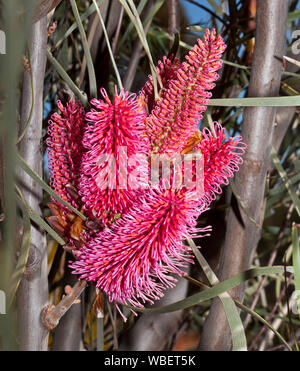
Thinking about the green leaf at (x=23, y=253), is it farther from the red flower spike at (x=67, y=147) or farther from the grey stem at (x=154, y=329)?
the grey stem at (x=154, y=329)

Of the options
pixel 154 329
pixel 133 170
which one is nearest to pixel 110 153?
pixel 133 170

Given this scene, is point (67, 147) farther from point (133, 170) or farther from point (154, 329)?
point (154, 329)

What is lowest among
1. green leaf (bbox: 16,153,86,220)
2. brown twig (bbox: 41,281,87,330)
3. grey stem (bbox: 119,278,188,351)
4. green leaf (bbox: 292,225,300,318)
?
grey stem (bbox: 119,278,188,351)

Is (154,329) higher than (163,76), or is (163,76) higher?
(163,76)

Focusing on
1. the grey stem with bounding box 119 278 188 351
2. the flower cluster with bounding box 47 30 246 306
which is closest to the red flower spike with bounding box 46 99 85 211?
the flower cluster with bounding box 47 30 246 306

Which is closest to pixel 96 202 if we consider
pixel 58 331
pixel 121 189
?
pixel 121 189

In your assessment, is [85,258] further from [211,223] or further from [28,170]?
[211,223]

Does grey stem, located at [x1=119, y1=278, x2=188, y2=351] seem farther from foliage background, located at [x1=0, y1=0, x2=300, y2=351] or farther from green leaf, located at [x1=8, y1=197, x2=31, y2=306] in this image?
green leaf, located at [x1=8, y1=197, x2=31, y2=306]

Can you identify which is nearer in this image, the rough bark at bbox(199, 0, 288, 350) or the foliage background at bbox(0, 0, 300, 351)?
the foliage background at bbox(0, 0, 300, 351)
